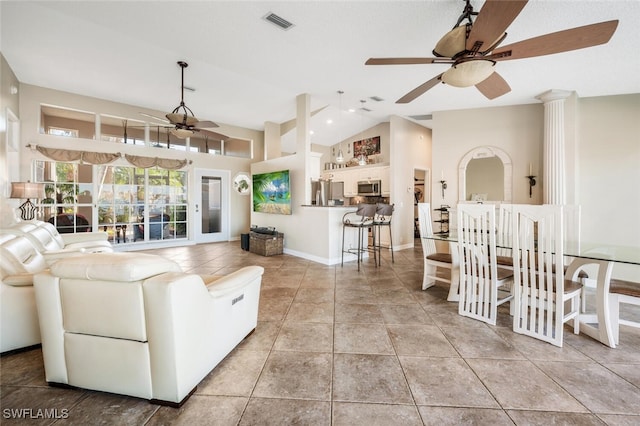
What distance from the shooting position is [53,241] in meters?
2.83

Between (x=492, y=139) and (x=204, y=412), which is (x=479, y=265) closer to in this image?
(x=204, y=412)

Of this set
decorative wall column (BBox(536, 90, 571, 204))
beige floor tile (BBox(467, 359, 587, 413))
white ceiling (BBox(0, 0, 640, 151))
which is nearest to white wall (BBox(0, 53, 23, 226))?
white ceiling (BBox(0, 0, 640, 151))

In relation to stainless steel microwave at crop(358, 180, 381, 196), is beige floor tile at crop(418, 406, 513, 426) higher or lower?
lower

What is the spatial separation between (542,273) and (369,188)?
494 centimetres

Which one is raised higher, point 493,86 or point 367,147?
point 367,147

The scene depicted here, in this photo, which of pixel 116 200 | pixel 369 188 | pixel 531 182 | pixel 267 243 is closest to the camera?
pixel 531 182

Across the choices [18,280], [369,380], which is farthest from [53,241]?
[369,380]

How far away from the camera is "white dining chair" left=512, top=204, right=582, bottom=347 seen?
2.00 metres

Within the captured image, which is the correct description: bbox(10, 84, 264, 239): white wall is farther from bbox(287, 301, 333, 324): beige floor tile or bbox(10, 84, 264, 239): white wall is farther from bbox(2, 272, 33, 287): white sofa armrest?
bbox(287, 301, 333, 324): beige floor tile

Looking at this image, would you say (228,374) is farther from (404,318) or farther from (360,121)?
→ (360,121)

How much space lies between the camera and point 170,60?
388 centimetres

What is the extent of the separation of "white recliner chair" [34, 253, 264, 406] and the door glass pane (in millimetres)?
5703

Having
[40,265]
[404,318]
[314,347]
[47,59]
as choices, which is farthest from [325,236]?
[47,59]

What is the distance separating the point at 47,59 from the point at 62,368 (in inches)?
187
